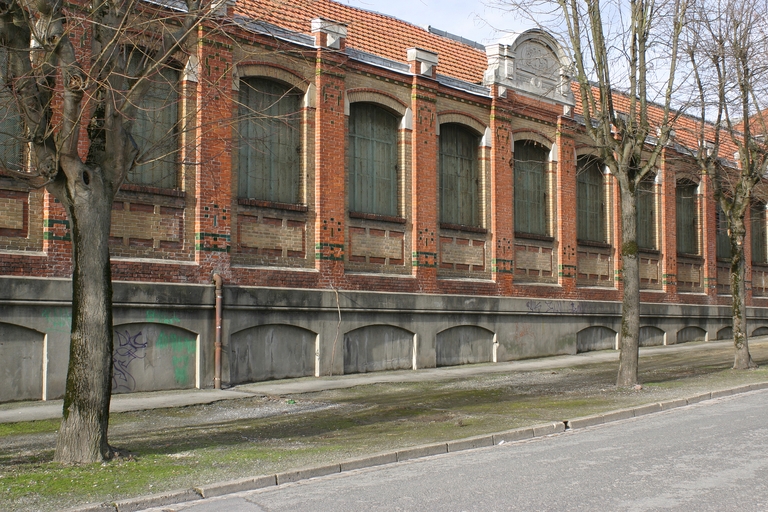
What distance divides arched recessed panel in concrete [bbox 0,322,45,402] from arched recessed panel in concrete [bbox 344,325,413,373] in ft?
22.0

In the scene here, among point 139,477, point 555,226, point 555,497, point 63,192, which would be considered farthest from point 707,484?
point 555,226

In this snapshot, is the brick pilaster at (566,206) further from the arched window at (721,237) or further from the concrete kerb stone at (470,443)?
the concrete kerb stone at (470,443)

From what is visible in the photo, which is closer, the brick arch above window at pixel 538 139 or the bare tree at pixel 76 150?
the bare tree at pixel 76 150

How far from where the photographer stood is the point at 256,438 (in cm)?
1065

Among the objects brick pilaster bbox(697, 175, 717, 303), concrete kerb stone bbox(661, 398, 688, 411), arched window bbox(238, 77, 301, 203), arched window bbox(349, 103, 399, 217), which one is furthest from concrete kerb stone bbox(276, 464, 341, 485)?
brick pilaster bbox(697, 175, 717, 303)

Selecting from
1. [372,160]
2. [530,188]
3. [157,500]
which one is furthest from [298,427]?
[530,188]

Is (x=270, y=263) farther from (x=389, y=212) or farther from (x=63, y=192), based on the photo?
(x=63, y=192)

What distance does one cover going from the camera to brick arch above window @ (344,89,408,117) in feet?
61.6

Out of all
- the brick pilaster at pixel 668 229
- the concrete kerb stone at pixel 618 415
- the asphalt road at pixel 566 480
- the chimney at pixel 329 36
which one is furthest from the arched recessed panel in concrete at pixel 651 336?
the asphalt road at pixel 566 480

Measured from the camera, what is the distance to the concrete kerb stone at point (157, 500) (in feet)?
23.5

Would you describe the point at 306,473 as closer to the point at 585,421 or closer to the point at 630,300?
the point at 585,421

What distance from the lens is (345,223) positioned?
60.8ft

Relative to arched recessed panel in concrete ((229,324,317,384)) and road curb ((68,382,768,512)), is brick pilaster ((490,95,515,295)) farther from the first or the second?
road curb ((68,382,768,512))

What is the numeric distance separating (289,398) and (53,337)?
4.18 meters
